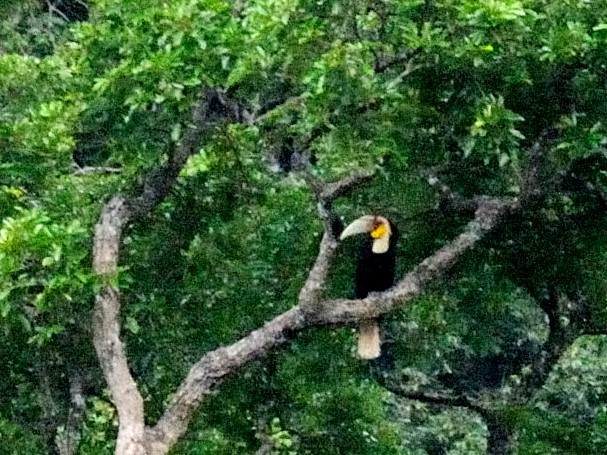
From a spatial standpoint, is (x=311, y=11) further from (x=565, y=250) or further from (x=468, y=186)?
(x=565, y=250)

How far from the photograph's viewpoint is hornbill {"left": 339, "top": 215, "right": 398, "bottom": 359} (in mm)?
4609

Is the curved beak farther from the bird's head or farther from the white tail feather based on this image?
the white tail feather

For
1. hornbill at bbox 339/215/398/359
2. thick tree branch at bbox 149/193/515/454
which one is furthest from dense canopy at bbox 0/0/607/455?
hornbill at bbox 339/215/398/359

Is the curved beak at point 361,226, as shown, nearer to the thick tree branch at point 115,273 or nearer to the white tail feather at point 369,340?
the white tail feather at point 369,340

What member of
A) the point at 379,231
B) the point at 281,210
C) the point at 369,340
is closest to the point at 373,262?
the point at 379,231

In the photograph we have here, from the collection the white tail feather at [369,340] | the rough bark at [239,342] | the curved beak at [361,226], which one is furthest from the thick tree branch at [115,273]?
the white tail feather at [369,340]

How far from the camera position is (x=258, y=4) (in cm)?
371

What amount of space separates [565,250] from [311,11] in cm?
173

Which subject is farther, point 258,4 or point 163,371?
point 163,371

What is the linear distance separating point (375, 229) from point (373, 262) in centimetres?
15

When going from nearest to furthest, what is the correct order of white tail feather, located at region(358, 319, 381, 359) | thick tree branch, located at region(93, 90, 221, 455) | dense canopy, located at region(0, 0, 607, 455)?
dense canopy, located at region(0, 0, 607, 455)
thick tree branch, located at region(93, 90, 221, 455)
white tail feather, located at region(358, 319, 381, 359)

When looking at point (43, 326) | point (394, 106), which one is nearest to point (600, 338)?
point (394, 106)

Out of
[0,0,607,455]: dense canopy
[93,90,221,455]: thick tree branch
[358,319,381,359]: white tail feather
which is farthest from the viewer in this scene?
[358,319,381,359]: white tail feather

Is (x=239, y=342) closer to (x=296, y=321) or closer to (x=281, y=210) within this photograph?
(x=296, y=321)
